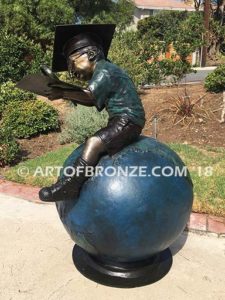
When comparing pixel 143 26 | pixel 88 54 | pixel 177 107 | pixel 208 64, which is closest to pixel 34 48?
pixel 177 107

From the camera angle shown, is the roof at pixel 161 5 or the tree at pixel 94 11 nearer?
the tree at pixel 94 11

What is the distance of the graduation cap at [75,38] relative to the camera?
12.5 ft

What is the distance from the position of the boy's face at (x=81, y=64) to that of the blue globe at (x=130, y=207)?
2.46 feet

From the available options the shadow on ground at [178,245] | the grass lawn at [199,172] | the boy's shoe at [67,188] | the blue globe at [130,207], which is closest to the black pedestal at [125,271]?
the blue globe at [130,207]

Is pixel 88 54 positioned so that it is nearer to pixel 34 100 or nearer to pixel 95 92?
pixel 95 92

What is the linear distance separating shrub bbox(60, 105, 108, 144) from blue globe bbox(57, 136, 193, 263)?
14.9ft

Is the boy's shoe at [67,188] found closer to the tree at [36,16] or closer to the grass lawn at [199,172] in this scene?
the grass lawn at [199,172]

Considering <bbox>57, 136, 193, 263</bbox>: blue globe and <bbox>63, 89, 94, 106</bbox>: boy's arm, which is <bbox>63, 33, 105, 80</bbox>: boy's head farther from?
<bbox>57, 136, 193, 263</bbox>: blue globe

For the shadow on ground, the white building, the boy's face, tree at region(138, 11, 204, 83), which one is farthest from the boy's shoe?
the white building

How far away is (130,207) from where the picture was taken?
Answer: 3.67 m

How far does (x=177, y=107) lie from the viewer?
31.5ft

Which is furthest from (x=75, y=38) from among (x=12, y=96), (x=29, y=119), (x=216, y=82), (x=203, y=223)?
(x=216, y=82)

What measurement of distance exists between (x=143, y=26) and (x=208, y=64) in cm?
977

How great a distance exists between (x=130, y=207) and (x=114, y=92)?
3.24 feet
